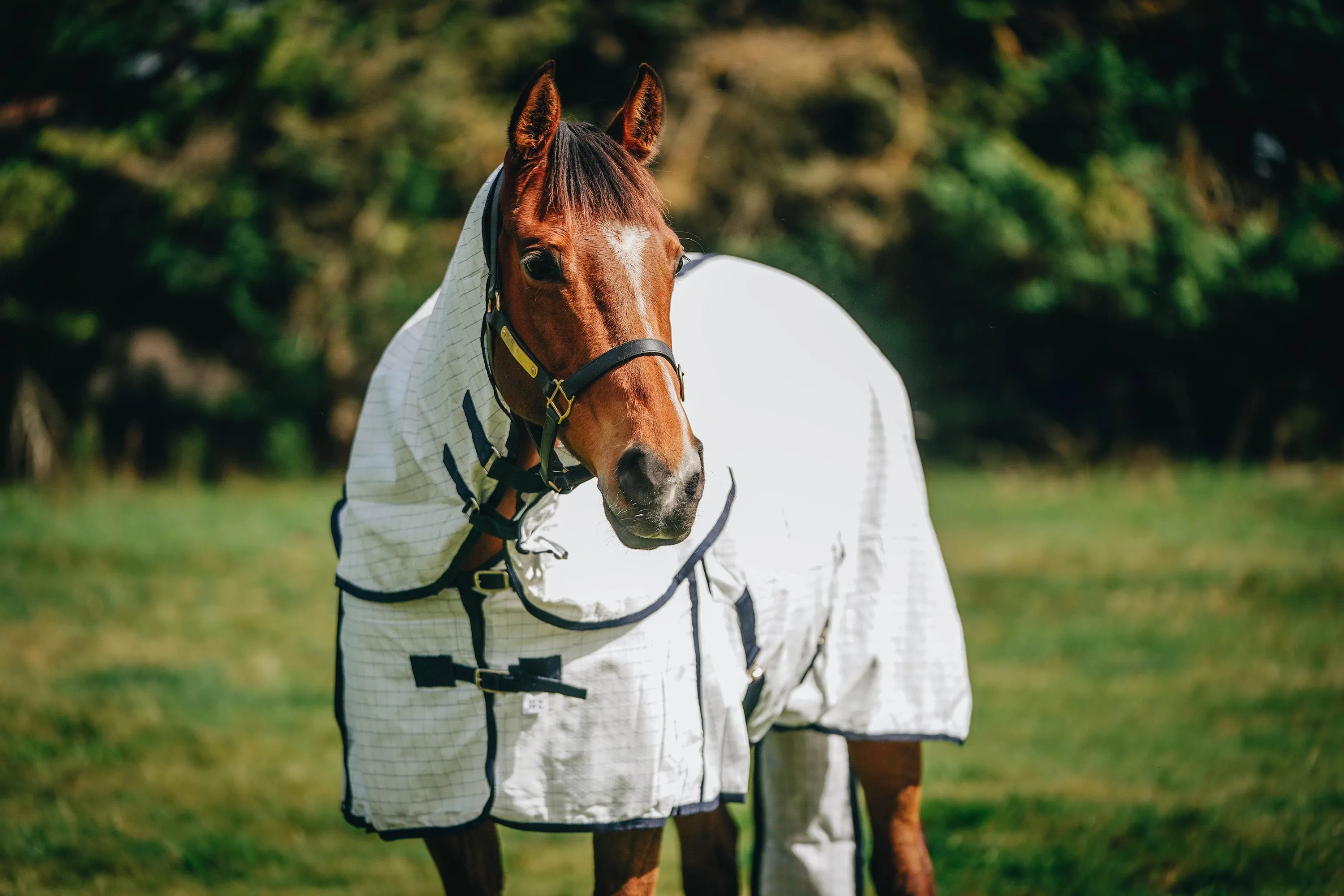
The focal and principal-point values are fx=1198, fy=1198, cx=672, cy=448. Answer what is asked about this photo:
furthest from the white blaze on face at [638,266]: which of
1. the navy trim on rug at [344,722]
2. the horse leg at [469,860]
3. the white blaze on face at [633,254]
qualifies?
the horse leg at [469,860]

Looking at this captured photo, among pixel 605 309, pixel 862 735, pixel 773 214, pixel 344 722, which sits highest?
pixel 773 214

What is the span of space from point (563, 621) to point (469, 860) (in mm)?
622

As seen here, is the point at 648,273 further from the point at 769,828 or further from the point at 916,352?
the point at 916,352

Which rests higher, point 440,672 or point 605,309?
point 605,309

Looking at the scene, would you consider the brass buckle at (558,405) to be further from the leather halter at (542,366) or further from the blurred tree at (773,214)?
the blurred tree at (773,214)

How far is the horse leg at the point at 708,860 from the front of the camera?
334 cm

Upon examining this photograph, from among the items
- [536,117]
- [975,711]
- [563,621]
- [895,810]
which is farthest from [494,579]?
[975,711]

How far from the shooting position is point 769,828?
3301 mm

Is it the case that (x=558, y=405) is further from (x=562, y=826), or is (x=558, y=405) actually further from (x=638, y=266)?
(x=562, y=826)

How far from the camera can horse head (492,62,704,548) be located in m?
1.93

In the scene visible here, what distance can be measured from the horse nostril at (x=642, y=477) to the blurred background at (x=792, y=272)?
4580 millimetres

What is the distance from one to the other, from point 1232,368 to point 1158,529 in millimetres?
5084

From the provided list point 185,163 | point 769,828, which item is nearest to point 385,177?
point 185,163

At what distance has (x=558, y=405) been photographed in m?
2.05
